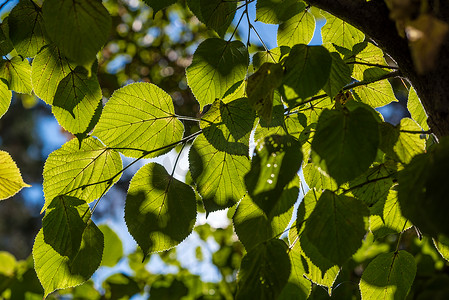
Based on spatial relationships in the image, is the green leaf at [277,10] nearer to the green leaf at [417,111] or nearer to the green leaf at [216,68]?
the green leaf at [216,68]

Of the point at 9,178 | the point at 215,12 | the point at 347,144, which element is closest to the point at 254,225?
the point at 347,144

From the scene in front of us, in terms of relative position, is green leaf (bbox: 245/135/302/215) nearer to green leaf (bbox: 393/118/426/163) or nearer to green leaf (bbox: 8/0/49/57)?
green leaf (bbox: 393/118/426/163)

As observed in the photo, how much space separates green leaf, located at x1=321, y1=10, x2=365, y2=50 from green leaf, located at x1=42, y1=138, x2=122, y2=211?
449 mm

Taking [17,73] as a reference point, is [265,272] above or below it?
below

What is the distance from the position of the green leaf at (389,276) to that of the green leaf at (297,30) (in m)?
0.41

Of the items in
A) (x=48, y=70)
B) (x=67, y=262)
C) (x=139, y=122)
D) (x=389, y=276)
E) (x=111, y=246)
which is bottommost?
(x=111, y=246)

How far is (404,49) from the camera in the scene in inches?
20.8

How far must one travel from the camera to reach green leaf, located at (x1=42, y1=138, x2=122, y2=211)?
659 millimetres

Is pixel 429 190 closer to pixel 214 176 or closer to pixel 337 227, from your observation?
pixel 337 227

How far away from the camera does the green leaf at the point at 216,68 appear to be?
654 mm

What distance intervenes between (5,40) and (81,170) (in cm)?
26

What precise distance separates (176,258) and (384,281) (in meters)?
2.12

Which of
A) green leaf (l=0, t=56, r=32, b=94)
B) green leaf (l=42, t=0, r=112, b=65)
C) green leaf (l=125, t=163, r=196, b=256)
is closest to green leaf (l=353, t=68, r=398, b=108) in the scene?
green leaf (l=125, t=163, r=196, b=256)

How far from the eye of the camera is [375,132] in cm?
46
